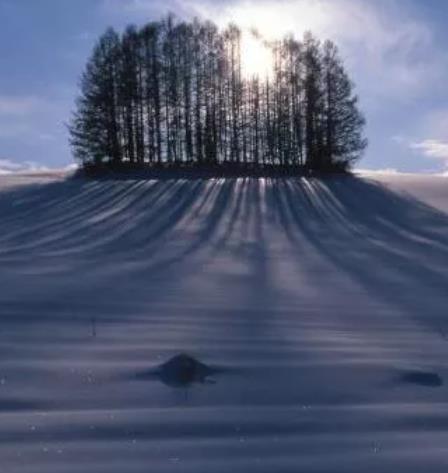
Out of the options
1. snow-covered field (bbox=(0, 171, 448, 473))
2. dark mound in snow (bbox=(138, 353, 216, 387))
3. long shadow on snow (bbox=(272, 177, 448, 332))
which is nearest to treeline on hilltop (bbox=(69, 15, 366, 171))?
long shadow on snow (bbox=(272, 177, 448, 332))

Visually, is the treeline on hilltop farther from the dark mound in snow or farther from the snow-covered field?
the dark mound in snow

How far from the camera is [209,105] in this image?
119 feet

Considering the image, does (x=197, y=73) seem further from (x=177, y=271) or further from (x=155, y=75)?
Result: (x=177, y=271)

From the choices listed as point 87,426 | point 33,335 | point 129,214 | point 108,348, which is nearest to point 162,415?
point 87,426

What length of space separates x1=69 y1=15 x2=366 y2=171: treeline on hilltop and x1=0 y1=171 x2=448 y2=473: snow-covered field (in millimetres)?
19469

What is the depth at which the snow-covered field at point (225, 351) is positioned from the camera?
4.40 m

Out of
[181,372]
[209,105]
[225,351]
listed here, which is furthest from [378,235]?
[209,105]

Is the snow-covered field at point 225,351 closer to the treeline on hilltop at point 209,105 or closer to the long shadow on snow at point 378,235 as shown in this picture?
the long shadow on snow at point 378,235

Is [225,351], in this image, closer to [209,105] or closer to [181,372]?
[181,372]

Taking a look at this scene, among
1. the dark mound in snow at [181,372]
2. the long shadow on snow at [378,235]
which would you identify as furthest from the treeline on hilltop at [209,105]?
the dark mound in snow at [181,372]

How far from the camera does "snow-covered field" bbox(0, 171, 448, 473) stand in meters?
4.40

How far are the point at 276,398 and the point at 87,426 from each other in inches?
45.3

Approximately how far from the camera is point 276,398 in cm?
530

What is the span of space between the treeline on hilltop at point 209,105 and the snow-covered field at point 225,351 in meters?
19.5
